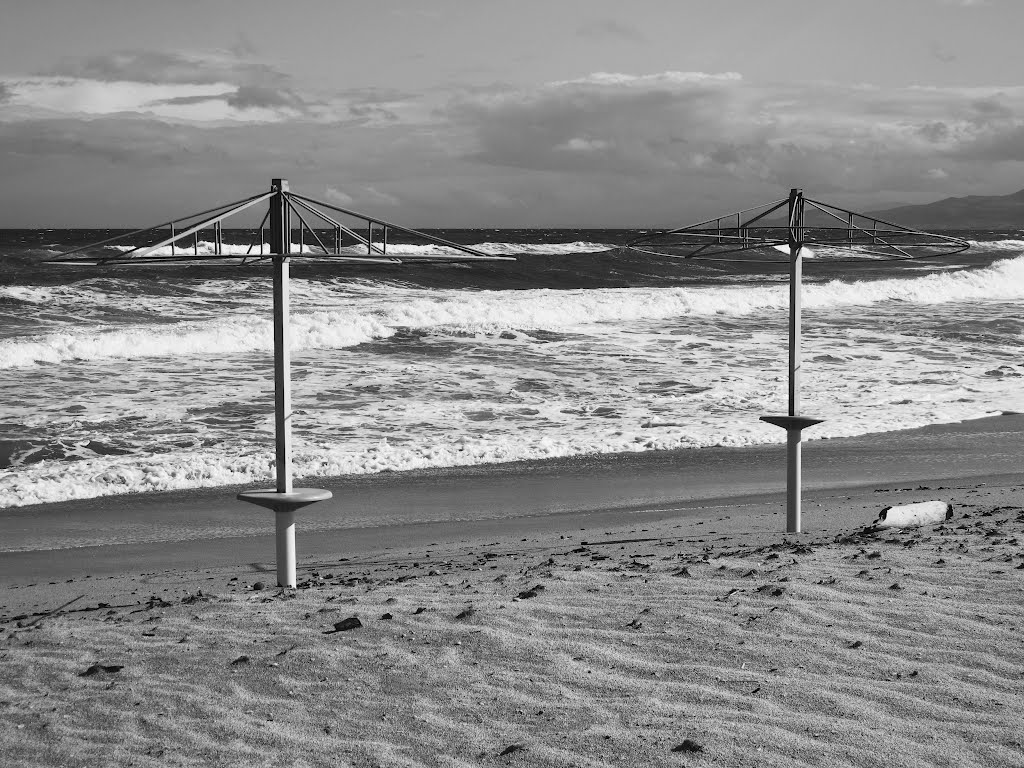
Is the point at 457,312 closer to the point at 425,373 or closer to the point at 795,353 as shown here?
the point at 425,373

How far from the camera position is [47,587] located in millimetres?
6500

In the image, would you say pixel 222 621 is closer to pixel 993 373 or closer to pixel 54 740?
pixel 54 740

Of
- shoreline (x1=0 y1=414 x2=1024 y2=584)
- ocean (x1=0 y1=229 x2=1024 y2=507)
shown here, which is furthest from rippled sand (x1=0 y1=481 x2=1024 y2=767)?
ocean (x1=0 y1=229 x2=1024 y2=507)

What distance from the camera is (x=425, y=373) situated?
1717cm

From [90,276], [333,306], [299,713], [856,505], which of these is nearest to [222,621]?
[299,713]

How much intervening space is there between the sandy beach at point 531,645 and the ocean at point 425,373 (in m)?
1.83

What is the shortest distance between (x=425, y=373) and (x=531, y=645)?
1253cm

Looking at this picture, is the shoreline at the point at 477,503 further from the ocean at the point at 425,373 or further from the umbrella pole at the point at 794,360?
the umbrella pole at the point at 794,360

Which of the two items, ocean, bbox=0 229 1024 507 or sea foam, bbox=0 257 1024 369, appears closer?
ocean, bbox=0 229 1024 507

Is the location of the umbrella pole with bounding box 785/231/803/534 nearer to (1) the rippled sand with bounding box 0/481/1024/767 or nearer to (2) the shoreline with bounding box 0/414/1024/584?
(1) the rippled sand with bounding box 0/481/1024/767

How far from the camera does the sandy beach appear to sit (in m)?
3.84

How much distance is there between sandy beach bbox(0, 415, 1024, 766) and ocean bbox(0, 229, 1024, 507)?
1.83 meters

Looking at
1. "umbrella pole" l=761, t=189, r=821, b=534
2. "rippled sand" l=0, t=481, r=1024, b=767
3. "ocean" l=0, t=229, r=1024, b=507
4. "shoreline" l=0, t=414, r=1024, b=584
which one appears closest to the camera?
"rippled sand" l=0, t=481, r=1024, b=767

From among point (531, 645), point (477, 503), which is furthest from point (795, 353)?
point (477, 503)
